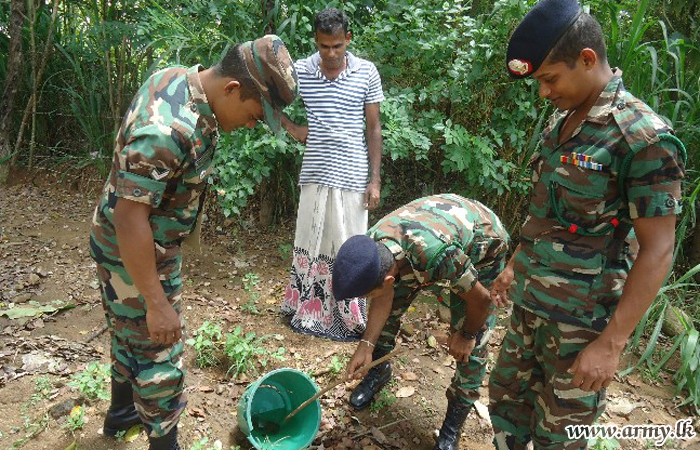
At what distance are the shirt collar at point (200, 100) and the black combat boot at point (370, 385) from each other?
1.73 m

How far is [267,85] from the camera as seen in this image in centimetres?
184

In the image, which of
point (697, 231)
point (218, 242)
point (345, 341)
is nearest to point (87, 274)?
point (218, 242)

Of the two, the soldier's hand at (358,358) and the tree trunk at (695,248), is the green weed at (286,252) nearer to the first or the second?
the soldier's hand at (358,358)

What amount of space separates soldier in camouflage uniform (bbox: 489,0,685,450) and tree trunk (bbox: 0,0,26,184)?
5439 mm

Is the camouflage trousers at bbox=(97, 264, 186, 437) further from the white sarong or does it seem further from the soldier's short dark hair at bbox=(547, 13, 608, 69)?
the soldier's short dark hair at bbox=(547, 13, 608, 69)

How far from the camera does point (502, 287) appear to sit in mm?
2379

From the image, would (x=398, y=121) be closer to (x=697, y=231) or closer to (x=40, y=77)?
(x=697, y=231)

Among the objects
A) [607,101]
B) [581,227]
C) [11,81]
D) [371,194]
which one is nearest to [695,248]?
[371,194]

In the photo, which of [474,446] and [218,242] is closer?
[474,446]

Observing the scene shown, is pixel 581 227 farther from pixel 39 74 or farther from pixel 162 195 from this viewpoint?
pixel 39 74

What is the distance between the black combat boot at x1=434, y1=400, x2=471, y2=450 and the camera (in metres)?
2.82

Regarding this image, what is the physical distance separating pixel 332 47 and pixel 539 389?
7.41 ft

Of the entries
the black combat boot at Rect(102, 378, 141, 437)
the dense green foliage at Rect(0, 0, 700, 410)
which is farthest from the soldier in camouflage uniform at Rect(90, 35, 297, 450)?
the dense green foliage at Rect(0, 0, 700, 410)

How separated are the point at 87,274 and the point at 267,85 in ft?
9.92
